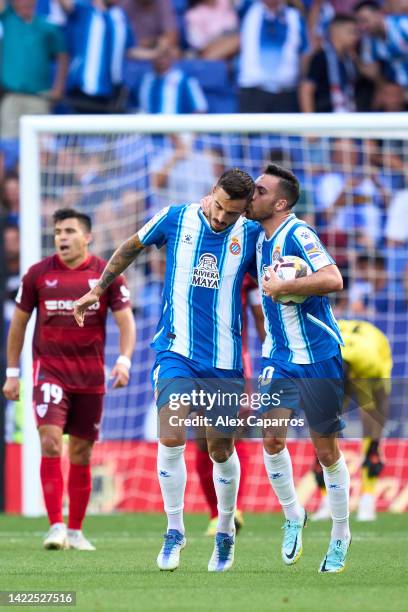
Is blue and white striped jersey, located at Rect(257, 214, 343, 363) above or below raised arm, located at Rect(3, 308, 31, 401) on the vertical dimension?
above

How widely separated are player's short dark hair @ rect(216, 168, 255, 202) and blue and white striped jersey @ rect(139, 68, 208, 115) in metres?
9.18

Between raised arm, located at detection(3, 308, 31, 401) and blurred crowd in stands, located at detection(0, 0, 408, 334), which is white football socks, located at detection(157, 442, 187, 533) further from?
blurred crowd in stands, located at detection(0, 0, 408, 334)

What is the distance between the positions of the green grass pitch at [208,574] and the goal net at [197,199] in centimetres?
209

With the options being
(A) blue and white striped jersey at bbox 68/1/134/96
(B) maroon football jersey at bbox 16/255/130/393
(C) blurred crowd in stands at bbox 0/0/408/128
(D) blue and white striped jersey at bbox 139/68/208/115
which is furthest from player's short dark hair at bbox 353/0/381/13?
(B) maroon football jersey at bbox 16/255/130/393

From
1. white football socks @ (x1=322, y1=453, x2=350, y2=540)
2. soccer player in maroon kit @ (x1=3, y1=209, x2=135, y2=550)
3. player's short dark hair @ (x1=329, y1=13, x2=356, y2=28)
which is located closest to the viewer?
white football socks @ (x1=322, y1=453, x2=350, y2=540)

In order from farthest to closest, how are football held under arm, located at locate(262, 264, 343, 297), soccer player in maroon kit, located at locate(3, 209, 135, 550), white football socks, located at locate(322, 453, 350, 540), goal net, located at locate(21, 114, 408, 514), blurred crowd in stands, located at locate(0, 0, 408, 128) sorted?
blurred crowd in stands, located at locate(0, 0, 408, 128) < goal net, located at locate(21, 114, 408, 514) < soccer player in maroon kit, located at locate(3, 209, 135, 550) < white football socks, located at locate(322, 453, 350, 540) < football held under arm, located at locate(262, 264, 343, 297)

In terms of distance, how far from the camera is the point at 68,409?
30.2ft

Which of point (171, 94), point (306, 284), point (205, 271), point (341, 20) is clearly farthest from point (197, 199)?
point (306, 284)

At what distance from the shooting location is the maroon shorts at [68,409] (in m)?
9.05

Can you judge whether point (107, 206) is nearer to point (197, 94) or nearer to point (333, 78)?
point (197, 94)

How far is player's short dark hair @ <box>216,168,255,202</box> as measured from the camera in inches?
273

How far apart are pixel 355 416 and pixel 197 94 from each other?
5636 millimetres

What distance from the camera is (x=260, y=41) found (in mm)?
16266

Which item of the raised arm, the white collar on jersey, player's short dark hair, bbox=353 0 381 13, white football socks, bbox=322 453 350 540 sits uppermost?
player's short dark hair, bbox=353 0 381 13
